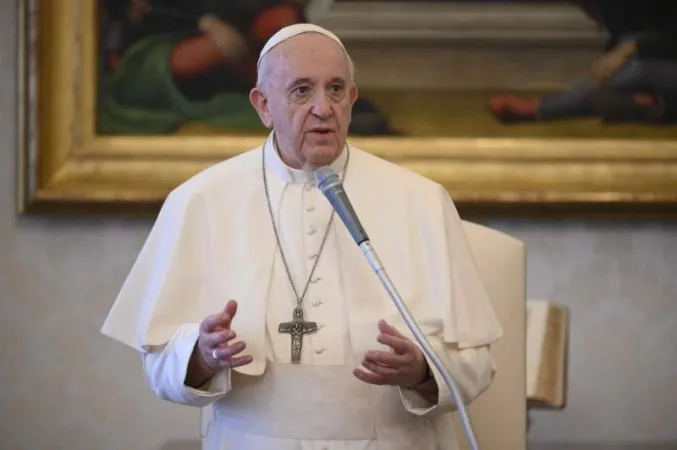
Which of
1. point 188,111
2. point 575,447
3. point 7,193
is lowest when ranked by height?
point 575,447

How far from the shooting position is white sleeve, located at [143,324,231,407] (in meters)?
2.29

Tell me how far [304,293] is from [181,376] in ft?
1.19

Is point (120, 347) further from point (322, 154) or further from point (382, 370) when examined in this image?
point (382, 370)

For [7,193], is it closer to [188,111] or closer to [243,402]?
[188,111]

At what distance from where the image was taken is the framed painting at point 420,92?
4059 millimetres

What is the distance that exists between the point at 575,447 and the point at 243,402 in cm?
208

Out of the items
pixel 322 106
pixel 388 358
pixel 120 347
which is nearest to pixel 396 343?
pixel 388 358

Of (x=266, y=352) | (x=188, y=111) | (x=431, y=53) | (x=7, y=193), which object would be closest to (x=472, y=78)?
(x=431, y=53)

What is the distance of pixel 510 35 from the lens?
13.5 feet

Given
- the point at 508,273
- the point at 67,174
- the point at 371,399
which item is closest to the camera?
the point at 371,399

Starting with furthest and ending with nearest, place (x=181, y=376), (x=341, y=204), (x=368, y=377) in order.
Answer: (x=181, y=376) → (x=368, y=377) → (x=341, y=204)

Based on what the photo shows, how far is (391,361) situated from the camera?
7.04 feet

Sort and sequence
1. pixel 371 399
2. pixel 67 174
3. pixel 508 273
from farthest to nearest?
pixel 67 174 < pixel 508 273 < pixel 371 399

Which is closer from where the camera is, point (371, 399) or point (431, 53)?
point (371, 399)
